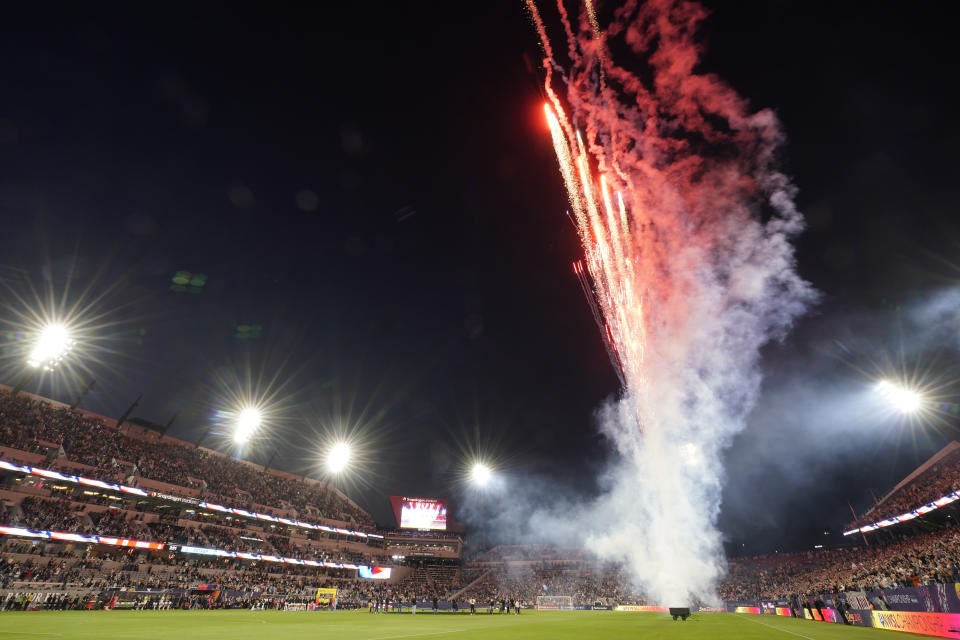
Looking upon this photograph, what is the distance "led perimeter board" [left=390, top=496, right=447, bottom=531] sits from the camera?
79938 mm

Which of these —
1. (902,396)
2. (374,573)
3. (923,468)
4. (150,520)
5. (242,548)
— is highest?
(902,396)

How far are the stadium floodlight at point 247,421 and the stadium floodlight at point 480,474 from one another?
3746 cm

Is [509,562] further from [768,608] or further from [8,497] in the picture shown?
[8,497]

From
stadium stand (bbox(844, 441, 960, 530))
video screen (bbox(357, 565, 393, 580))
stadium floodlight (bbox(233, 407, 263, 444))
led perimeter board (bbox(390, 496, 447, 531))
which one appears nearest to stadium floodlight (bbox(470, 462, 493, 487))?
led perimeter board (bbox(390, 496, 447, 531))

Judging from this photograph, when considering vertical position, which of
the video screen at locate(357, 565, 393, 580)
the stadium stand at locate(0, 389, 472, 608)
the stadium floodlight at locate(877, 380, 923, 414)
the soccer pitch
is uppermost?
the stadium floodlight at locate(877, 380, 923, 414)

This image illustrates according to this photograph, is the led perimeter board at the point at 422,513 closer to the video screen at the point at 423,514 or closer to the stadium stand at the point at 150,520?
the video screen at the point at 423,514

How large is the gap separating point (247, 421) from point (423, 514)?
1374 inches

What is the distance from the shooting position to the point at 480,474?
270 feet

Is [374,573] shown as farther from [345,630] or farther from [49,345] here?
[345,630]

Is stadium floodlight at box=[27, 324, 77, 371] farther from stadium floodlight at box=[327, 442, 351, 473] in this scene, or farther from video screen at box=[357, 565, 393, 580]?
video screen at box=[357, 565, 393, 580]

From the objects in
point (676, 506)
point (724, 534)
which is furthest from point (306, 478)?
point (724, 534)

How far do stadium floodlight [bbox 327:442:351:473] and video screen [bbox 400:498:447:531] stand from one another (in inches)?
568

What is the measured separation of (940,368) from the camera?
1583 inches

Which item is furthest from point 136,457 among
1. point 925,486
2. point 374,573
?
point 925,486
